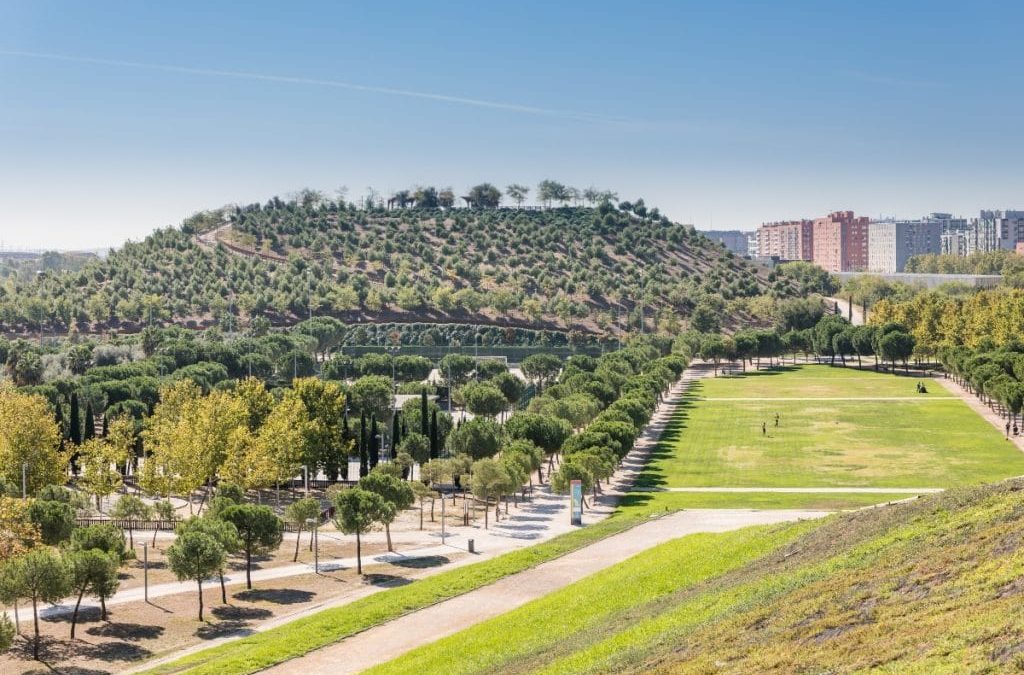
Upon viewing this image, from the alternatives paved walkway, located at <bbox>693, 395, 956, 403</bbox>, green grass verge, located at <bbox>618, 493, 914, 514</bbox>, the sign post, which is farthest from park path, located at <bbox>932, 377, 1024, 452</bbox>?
the sign post

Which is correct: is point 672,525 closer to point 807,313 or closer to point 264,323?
point 264,323

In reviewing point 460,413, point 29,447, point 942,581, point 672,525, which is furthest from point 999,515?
point 460,413

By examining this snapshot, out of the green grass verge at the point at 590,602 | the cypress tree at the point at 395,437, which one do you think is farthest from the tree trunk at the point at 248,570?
the cypress tree at the point at 395,437

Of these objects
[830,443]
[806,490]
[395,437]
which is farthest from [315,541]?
[830,443]

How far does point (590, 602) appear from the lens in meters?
45.9

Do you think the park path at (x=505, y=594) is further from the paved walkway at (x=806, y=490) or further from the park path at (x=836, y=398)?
the park path at (x=836, y=398)

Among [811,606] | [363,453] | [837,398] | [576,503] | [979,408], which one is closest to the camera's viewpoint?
[811,606]

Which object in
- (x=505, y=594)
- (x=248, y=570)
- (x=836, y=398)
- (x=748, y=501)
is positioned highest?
(x=836, y=398)

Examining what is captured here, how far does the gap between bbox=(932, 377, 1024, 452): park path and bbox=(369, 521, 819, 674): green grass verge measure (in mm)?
45339

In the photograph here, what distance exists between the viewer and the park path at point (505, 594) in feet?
137

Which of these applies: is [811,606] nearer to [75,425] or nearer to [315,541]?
[315,541]

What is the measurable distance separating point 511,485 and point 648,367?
6533 cm

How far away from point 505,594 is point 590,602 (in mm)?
4693

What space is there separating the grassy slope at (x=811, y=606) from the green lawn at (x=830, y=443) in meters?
27.3
